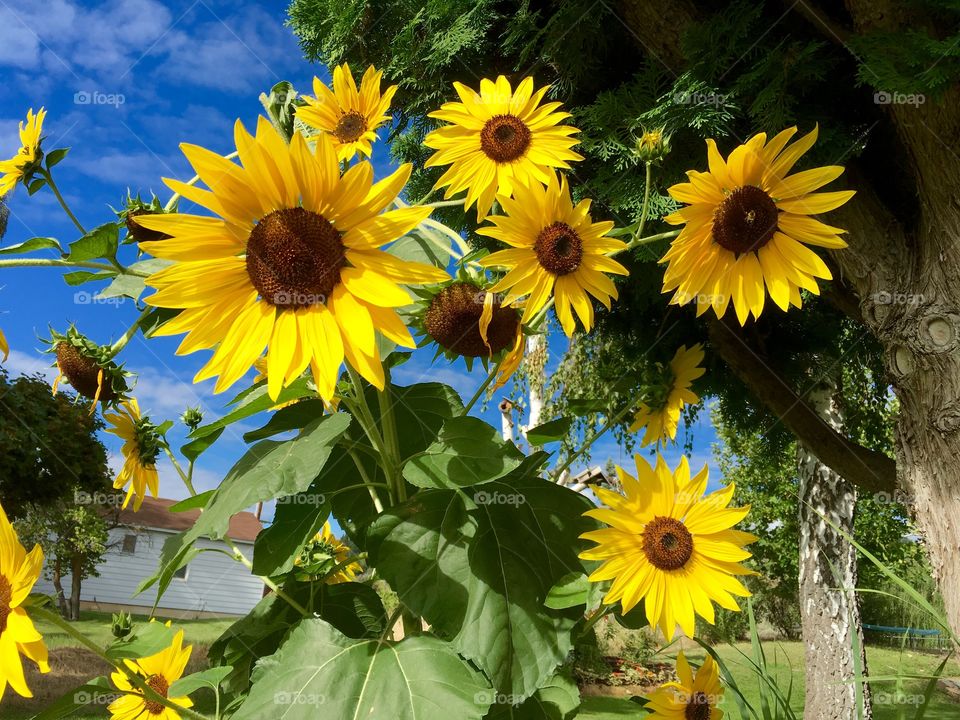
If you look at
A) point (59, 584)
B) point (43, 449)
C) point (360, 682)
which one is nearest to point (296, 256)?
point (360, 682)

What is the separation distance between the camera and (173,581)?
1967 centimetres

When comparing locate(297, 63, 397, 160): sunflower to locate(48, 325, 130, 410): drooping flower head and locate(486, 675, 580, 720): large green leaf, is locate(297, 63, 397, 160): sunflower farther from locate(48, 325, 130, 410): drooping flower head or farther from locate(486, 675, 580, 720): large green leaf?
locate(486, 675, 580, 720): large green leaf

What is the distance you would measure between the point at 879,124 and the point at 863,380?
9.09 ft

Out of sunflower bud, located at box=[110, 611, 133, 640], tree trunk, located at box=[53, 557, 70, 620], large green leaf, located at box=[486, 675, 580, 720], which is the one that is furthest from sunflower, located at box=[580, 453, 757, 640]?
tree trunk, located at box=[53, 557, 70, 620]

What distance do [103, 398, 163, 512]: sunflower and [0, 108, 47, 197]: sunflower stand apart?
384 millimetres

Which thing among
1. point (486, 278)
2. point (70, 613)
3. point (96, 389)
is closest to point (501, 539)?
point (486, 278)

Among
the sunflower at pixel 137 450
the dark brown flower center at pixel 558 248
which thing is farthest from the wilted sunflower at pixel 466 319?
the sunflower at pixel 137 450

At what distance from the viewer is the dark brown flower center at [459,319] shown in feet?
2.66

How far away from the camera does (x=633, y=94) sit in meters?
2.05

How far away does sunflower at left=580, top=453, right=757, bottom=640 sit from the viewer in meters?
0.93

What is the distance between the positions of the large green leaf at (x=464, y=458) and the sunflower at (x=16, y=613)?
390 mm

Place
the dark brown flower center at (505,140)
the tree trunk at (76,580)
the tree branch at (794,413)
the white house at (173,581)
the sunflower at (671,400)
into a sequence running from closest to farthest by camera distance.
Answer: the dark brown flower center at (505,140), the sunflower at (671,400), the tree branch at (794,413), the tree trunk at (76,580), the white house at (173,581)

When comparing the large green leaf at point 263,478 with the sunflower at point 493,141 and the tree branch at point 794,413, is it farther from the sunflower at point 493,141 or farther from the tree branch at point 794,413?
the tree branch at point 794,413

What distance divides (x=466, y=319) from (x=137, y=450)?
701mm
